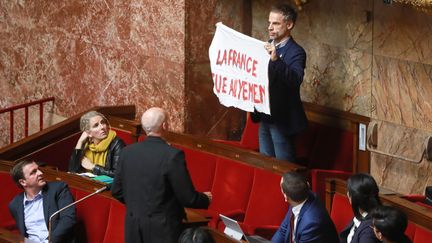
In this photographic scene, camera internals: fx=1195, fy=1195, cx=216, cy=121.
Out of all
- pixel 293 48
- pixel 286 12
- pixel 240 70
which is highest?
pixel 286 12

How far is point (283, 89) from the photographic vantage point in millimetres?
6566

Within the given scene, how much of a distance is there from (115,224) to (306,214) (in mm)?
1242

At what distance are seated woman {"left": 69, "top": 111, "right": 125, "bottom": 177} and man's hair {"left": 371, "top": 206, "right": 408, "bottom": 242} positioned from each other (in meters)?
2.28

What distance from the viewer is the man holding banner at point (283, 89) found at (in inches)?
250

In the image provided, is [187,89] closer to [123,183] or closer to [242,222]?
[242,222]

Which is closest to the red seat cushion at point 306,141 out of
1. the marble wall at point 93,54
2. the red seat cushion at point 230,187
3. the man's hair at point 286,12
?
the red seat cushion at point 230,187

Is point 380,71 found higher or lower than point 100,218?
higher

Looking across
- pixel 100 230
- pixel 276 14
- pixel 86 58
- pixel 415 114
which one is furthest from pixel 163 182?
pixel 86 58

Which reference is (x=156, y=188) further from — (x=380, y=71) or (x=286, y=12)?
(x=380, y=71)

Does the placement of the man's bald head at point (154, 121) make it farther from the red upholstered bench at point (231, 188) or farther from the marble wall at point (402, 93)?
the marble wall at point (402, 93)

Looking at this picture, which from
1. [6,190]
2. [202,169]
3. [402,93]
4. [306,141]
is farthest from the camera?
[306,141]

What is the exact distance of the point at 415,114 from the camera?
262 inches

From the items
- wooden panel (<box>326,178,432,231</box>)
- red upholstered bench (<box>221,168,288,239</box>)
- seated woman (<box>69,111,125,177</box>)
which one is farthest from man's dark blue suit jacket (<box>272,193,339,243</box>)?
seated woman (<box>69,111,125,177</box>)

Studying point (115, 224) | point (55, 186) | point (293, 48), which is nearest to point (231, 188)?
point (115, 224)
